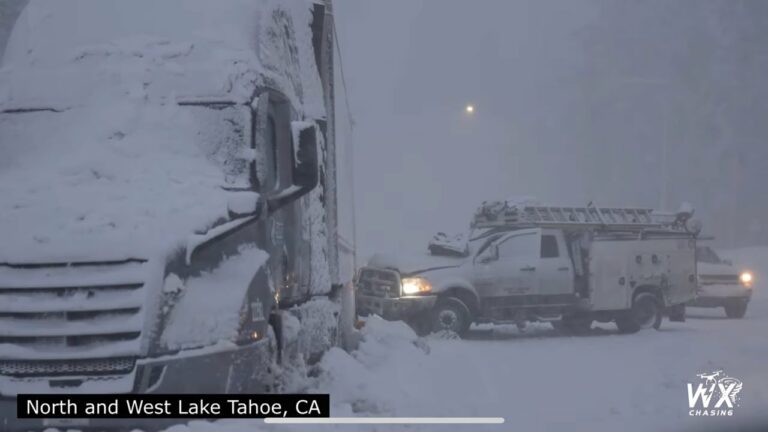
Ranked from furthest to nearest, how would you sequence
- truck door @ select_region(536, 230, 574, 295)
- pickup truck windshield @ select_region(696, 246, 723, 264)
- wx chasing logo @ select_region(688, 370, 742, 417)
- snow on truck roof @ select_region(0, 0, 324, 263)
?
pickup truck windshield @ select_region(696, 246, 723, 264)
truck door @ select_region(536, 230, 574, 295)
wx chasing logo @ select_region(688, 370, 742, 417)
snow on truck roof @ select_region(0, 0, 324, 263)

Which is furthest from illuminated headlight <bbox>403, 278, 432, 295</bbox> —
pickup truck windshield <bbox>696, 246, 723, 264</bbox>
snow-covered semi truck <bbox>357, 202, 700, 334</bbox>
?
pickup truck windshield <bbox>696, 246, 723, 264</bbox>

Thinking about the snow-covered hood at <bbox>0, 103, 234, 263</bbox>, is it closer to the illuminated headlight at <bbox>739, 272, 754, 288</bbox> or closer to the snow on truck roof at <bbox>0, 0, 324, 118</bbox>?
the snow on truck roof at <bbox>0, 0, 324, 118</bbox>

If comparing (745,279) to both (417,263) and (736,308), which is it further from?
(417,263)

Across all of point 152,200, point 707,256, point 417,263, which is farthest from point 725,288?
point 152,200

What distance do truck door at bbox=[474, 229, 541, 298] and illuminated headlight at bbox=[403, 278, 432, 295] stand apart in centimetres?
93

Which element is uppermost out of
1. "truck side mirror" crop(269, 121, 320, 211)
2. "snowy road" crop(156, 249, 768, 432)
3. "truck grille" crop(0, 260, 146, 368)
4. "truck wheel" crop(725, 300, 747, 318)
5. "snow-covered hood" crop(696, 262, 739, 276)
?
"truck side mirror" crop(269, 121, 320, 211)

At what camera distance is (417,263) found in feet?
46.8

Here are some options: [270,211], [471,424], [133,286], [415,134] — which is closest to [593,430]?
[471,424]

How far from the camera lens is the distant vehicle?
17547 mm

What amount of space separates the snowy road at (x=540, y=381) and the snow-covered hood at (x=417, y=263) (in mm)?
1779

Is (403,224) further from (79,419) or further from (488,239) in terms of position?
(79,419)

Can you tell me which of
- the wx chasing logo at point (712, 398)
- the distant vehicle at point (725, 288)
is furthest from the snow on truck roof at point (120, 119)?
Answer: the distant vehicle at point (725, 288)

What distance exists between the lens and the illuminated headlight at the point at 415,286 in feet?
45.8

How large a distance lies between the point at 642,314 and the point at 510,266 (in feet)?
9.84
